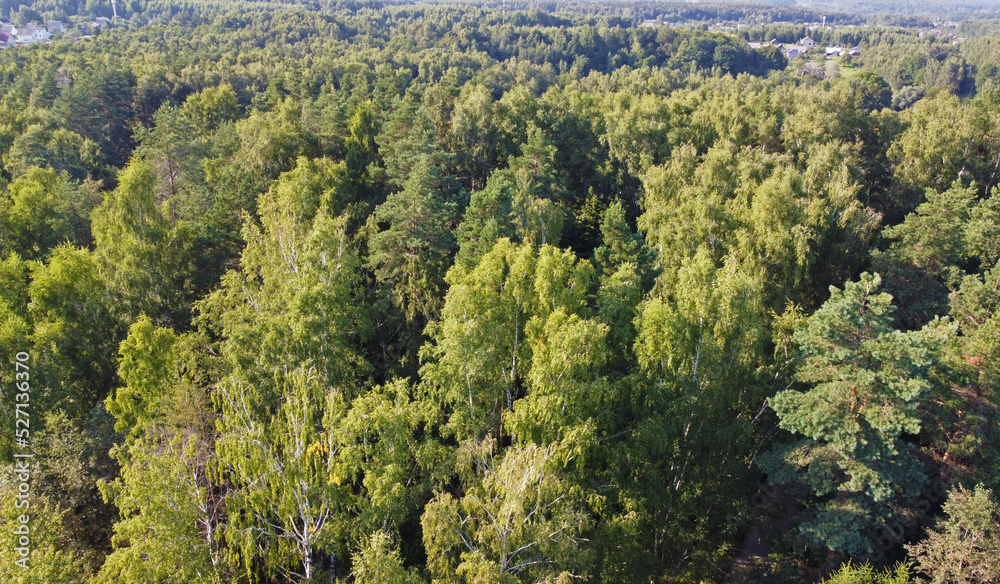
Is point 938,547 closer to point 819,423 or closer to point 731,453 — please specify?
point 819,423

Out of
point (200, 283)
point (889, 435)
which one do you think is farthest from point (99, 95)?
point (889, 435)

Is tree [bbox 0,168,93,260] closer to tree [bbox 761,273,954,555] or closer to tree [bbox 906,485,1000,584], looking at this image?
tree [bbox 761,273,954,555]

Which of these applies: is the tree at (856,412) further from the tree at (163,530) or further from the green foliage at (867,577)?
the tree at (163,530)

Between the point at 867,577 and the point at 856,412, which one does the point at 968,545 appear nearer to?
the point at 867,577

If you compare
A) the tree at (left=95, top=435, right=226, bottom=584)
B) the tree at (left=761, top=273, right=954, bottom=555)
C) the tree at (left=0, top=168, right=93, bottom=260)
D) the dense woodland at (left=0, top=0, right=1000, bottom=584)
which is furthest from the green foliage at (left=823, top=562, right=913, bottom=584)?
the tree at (left=0, top=168, right=93, bottom=260)

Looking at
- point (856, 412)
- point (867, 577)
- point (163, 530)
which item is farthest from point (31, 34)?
point (867, 577)

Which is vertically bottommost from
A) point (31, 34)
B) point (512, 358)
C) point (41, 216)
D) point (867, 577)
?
point (867, 577)

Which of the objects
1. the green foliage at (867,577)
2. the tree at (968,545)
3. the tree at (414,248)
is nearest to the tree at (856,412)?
the green foliage at (867,577)

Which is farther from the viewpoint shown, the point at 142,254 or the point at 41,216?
the point at 41,216

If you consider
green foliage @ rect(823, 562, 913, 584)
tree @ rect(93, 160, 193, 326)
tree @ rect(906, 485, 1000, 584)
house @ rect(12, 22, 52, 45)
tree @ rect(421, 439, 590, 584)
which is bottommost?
green foliage @ rect(823, 562, 913, 584)

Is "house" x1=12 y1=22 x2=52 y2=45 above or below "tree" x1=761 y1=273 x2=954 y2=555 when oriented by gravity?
above
